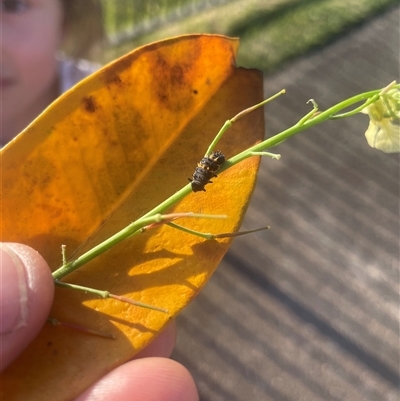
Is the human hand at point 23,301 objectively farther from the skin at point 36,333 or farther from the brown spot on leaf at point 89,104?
the brown spot on leaf at point 89,104

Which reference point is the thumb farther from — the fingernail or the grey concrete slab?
the grey concrete slab

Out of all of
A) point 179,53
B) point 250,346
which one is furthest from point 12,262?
point 250,346

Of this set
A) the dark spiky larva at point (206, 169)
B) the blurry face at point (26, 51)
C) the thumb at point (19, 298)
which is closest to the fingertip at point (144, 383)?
the thumb at point (19, 298)

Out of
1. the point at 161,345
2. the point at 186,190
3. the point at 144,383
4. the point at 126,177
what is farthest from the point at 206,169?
the point at 161,345

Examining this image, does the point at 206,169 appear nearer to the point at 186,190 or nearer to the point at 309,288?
the point at 186,190

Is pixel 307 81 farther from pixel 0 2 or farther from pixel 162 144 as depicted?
pixel 162 144

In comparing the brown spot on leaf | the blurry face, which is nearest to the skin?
the brown spot on leaf
